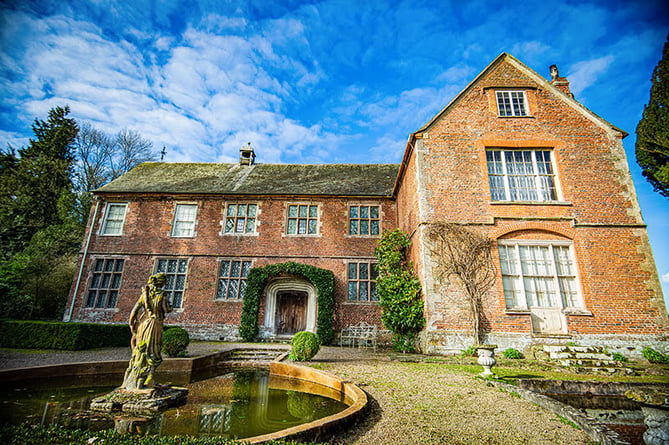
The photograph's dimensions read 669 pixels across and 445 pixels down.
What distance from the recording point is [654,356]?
9023 mm

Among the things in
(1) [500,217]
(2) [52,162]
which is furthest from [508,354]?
(2) [52,162]

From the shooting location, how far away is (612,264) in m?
9.96

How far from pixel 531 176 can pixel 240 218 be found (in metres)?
13.1

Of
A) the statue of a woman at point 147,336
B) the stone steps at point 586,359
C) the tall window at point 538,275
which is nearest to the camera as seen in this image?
the statue of a woman at point 147,336

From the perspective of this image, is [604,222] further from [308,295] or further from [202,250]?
[202,250]

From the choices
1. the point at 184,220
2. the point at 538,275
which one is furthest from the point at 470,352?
the point at 184,220

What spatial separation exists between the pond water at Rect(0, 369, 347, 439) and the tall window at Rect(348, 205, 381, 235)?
951cm

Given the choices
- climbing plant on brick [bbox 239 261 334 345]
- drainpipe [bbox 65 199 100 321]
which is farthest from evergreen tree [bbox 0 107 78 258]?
climbing plant on brick [bbox 239 261 334 345]

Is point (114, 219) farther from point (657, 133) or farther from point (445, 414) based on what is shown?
point (657, 133)

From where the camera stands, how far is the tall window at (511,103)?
11953 millimetres

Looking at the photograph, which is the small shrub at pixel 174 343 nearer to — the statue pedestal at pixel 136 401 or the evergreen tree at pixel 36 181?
the statue pedestal at pixel 136 401

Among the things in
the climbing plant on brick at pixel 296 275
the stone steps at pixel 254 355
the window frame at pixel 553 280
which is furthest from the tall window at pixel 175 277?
the window frame at pixel 553 280

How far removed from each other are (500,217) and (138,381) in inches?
435

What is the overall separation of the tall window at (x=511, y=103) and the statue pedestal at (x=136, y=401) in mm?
13782
